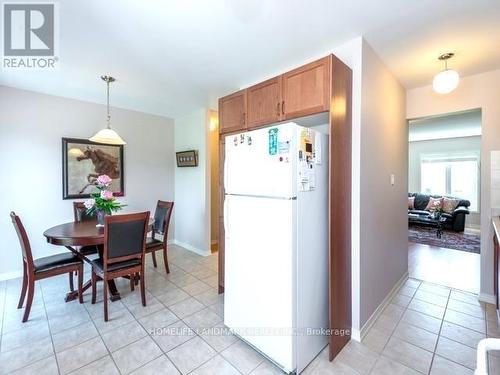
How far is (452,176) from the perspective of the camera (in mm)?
6727

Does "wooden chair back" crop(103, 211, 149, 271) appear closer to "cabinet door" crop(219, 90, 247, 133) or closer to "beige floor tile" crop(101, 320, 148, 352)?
"beige floor tile" crop(101, 320, 148, 352)

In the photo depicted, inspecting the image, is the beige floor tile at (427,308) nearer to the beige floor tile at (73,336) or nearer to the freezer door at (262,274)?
the freezer door at (262,274)

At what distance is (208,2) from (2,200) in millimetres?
3478

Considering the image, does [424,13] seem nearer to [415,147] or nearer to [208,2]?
[208,2]

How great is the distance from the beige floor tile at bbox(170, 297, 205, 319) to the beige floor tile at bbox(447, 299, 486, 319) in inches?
103

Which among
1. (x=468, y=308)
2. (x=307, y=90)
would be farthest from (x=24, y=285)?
(x=468, y=308)

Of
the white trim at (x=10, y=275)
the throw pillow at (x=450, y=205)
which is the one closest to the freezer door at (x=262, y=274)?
the white trim at (x=10, y=275)

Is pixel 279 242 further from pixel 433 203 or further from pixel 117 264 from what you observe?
pixel 433 203

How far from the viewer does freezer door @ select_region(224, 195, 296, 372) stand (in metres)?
1.54

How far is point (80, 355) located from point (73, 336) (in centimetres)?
29

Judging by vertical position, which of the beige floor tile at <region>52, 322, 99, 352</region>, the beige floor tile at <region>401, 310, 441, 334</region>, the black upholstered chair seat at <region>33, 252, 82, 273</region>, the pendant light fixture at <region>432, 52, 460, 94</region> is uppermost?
the pendant light fixture at <region>432, 52, 460, 94</region>

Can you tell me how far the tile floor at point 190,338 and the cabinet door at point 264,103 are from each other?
Result: 1912mm

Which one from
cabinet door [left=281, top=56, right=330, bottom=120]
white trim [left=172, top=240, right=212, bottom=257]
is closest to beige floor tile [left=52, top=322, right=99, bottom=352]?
white trim [left=172, top=240, right=212, bottom=257]

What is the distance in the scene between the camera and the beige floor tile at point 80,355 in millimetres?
1665
